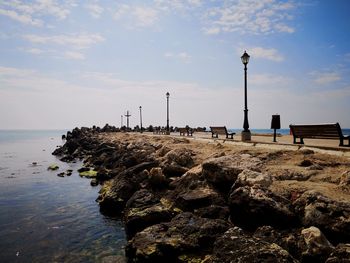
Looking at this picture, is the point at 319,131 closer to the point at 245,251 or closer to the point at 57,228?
the point at 245,251

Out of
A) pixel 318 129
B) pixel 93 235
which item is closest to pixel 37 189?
pixel 93 235

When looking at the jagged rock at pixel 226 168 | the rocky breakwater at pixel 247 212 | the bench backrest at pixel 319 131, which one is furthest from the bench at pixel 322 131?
the jagged rock at pixel 226 168

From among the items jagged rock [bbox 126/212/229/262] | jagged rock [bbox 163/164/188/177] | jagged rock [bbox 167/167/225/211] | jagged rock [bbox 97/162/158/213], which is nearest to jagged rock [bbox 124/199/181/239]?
jagged rock [bbox 167/167/225/211]

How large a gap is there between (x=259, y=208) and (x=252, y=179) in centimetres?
117

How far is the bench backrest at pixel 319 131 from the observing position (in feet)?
41.5

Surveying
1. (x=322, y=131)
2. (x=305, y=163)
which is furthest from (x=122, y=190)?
(x=322, y=131)

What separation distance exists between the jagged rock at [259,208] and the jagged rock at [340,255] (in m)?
1.54

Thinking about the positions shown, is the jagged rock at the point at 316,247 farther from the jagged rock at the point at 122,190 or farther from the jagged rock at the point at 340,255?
the jagged rock at the point at 122,190

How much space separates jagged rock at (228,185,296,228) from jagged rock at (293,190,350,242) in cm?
31

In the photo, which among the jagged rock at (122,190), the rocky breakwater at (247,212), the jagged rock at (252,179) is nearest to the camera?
the rocky breakwater at (247,212)

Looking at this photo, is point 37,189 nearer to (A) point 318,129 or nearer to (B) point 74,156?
(A) point 318,129

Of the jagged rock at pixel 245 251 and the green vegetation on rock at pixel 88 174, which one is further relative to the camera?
the green vegetation on rock at pixel 88 174

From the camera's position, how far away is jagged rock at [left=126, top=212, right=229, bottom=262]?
6160 mm

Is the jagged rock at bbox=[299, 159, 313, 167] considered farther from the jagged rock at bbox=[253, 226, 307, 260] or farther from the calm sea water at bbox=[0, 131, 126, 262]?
the calm sea water at bbox=[0, 131, 126, 262]
